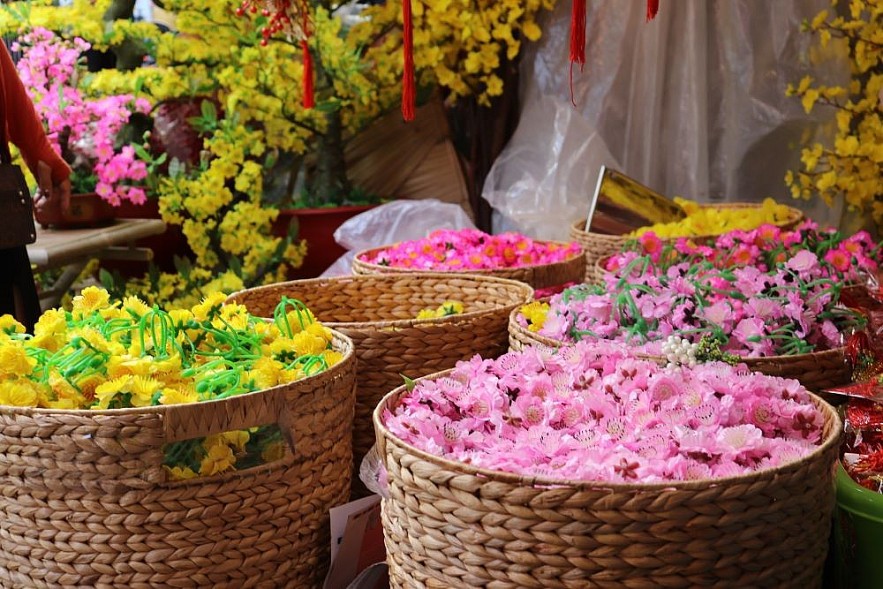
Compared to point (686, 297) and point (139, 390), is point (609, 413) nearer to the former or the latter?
point (686, 297)

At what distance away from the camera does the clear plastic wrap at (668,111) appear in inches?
127

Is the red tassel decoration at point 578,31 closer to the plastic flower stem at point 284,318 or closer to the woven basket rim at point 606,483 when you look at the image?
the plastic flower stem at point 284,318

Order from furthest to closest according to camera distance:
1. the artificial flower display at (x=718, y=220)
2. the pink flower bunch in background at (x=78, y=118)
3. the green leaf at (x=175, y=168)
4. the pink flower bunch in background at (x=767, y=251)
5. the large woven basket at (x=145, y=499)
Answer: the green leaf at (x=175, y=168) → the pink flower bunch in background at (x=78, y=118) → the artificial flower display at (x=718, y=220) → the pink flower bunch in background at (x=767, y=251) → the large woven basket at (x=145, y=499)

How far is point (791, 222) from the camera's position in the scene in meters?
2.77

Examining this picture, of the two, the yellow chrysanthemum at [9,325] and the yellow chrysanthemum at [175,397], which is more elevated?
the yellow chrysanthemum at [9,325]

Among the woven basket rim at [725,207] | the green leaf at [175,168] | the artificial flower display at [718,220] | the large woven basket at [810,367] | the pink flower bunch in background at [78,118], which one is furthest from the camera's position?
the green leaf at [175,168]

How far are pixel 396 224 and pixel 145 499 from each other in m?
2.07

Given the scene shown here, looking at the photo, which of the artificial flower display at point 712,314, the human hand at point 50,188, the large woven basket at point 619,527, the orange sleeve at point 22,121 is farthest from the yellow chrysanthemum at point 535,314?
the human hand at point 50,188

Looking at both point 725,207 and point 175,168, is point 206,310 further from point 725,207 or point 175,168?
point 175,168

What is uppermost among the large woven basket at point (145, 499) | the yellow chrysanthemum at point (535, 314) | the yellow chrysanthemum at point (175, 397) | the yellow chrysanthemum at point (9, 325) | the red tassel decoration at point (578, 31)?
the red tassel decoration at point (578, 31)

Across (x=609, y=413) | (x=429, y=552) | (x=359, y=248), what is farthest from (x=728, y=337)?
(x=359, y=248)

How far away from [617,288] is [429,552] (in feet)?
2.50

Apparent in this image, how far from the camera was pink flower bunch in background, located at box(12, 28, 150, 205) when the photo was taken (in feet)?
10.8

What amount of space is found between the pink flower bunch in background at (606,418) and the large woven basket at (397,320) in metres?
0.25
